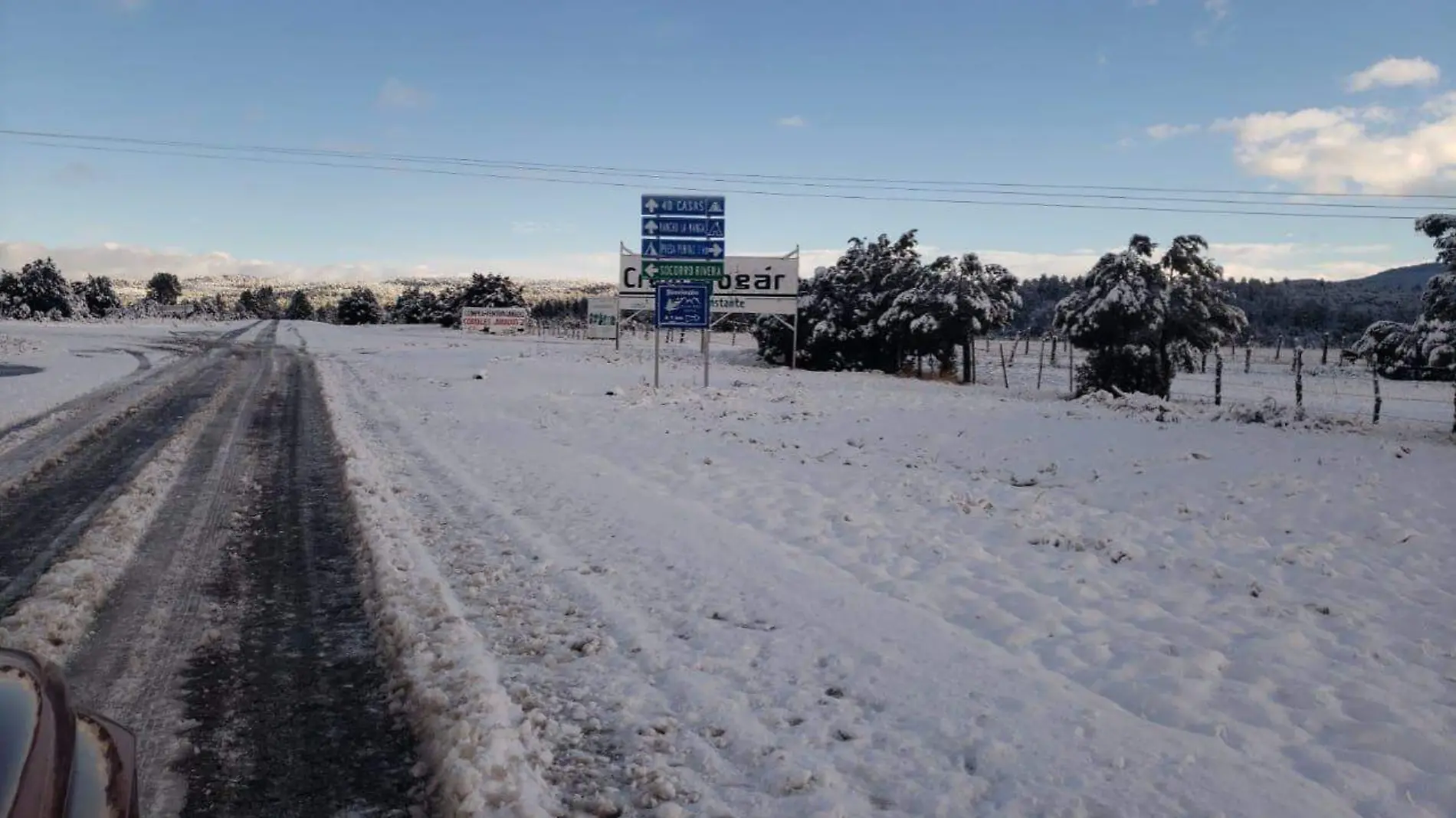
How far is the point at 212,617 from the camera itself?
519 centimetres

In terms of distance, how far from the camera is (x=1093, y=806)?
11.3 feet

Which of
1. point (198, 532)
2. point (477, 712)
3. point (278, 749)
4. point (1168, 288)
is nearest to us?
point (278, 749)

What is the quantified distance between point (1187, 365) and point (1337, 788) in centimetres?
2360

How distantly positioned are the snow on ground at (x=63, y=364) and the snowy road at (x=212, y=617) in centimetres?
613

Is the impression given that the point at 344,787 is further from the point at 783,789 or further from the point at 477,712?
the point at 783,789

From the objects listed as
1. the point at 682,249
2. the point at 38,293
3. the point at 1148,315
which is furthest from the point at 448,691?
the point at 38,293

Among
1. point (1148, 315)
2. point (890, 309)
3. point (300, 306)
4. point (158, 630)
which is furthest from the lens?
point (300, 306)

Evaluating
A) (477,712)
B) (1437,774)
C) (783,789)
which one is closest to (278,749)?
(477,712)

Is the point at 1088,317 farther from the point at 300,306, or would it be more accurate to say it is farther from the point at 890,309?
the point at 300,306

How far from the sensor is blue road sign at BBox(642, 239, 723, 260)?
21.0m

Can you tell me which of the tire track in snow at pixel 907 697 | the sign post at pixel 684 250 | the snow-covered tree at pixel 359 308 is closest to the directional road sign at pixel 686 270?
the sign post at pixel 684 250

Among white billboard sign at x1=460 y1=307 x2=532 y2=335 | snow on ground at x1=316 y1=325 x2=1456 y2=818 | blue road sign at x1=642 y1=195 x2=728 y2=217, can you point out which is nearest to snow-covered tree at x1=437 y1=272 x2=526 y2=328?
white billboard sign at x1=460 y1=307 x2=532 y2=335

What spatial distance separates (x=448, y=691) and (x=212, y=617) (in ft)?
6.77

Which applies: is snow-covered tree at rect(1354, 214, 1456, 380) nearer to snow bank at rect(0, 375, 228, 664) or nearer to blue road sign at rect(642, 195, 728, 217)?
blue road sign at rect(642, 195, 728, 217)
